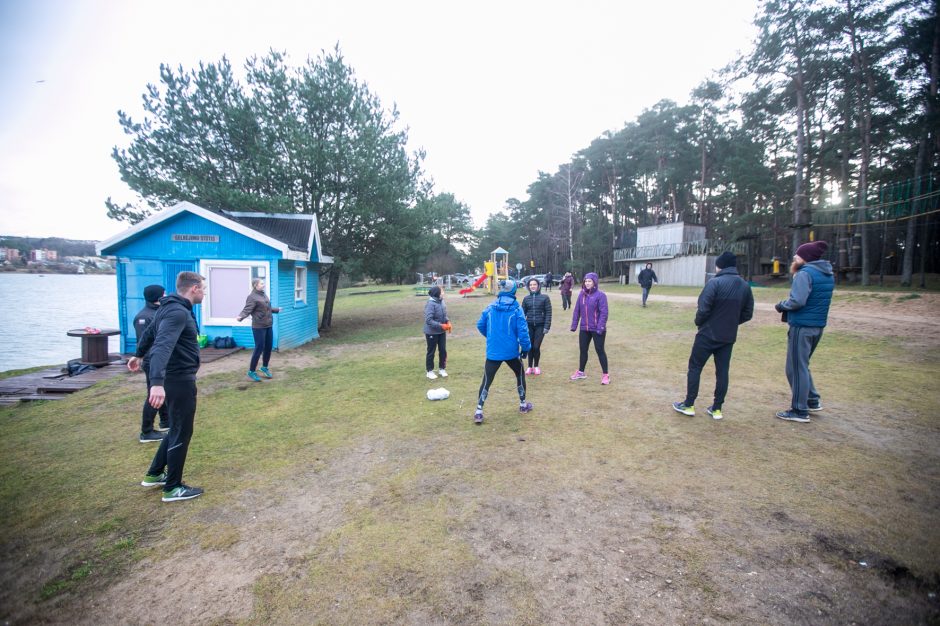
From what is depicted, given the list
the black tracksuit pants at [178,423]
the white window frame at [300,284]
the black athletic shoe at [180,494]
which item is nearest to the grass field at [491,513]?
the black athletic shoe at [180,494]

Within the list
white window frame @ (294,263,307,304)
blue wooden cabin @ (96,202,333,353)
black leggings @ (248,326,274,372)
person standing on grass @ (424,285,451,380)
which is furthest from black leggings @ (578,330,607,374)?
white window frame @ (294,263,307,304)

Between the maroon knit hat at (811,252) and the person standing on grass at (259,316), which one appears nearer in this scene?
the maroon knit hat at (811,252)

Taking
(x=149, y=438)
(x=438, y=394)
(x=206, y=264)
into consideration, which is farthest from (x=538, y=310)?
(x=206, y=264)

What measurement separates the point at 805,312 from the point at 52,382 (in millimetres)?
13536

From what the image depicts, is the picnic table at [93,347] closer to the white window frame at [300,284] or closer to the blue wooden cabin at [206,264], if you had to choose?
the blue wooden cabin at [206,264]

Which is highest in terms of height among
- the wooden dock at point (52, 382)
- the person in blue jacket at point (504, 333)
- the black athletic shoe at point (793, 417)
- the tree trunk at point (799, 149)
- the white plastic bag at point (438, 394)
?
the tree trunk at point (799, 149)

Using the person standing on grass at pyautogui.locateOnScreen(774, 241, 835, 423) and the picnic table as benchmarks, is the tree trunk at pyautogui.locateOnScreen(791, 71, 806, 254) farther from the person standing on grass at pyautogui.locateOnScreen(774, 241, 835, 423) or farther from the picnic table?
the picnic table

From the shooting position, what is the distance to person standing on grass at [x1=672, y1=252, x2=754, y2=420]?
543cm

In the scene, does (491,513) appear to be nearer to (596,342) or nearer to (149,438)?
(596,342)

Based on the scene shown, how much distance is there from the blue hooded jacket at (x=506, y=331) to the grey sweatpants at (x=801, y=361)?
3.38 metres

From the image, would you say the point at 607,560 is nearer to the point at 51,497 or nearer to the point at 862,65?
the point at 51,497

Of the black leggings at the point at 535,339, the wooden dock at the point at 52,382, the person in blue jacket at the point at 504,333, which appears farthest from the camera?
the black leggings at the point at 535,339

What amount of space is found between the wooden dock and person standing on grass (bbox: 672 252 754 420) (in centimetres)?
804

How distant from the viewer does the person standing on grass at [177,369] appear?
12.2 ft
